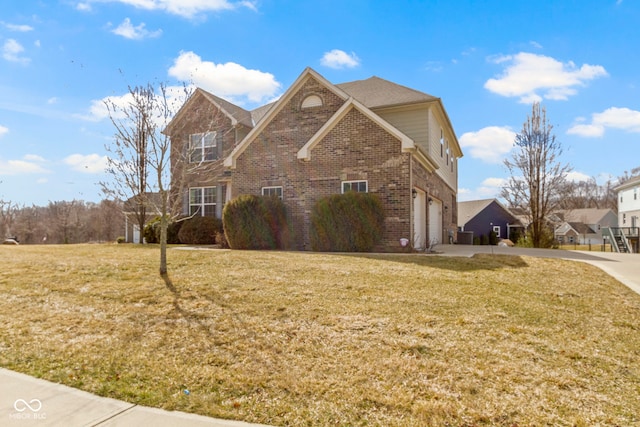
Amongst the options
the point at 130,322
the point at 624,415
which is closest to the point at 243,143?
the point at 130,322

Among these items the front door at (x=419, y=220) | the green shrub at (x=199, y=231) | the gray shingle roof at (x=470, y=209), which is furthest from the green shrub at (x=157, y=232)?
the gray shingle roof at (x=470, y=209)

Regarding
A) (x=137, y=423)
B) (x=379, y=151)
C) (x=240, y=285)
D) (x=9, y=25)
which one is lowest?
(x=137, y=423)

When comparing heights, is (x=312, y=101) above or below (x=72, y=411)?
above

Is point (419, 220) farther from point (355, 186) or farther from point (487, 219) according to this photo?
point (487, 219)

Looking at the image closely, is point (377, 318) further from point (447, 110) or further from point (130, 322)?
point (447, 110)

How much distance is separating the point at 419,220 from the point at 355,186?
9.70ft

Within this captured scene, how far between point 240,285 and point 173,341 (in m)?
2.38

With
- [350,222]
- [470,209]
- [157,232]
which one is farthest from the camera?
[470,209]

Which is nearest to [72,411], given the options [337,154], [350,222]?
[350,222]

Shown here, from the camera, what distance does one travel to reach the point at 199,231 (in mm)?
17016

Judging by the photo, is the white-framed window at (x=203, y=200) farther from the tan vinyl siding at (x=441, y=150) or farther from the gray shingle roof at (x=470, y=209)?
the gray shingle roof at (x=470, y=209)

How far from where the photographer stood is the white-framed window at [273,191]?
14414mm

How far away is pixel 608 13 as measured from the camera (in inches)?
368

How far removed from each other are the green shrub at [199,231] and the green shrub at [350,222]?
6.58 metres
